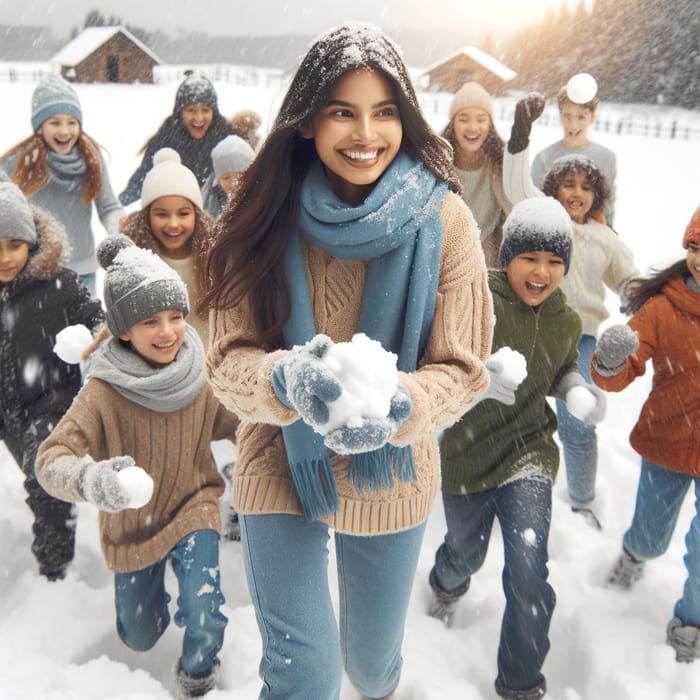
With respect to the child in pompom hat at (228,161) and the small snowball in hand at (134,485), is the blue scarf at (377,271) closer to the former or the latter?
the small snowball in hand at (134,485)

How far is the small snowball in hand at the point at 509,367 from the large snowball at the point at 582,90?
9.36 feet

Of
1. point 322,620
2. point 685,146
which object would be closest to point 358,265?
point 322,620

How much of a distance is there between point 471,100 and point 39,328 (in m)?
2.79

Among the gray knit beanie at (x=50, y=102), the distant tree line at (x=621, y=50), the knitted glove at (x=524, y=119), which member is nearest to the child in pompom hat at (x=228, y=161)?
the gray knit beanie at (x=50, y=102)

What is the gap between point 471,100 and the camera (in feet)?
14.8

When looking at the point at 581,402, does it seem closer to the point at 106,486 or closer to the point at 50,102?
the point at 106,486

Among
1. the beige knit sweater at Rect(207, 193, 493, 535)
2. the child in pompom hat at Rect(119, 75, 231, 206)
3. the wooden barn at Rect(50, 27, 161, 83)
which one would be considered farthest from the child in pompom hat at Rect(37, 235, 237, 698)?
the wooden barn at Rect(50, 27, 161, 83)

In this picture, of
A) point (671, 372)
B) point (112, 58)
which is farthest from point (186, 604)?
point (112, 58)

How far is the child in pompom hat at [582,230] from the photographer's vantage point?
4.11m

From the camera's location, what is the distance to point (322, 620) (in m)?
2.07

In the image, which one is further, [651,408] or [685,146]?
[685,146]

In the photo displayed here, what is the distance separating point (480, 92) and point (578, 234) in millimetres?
1135

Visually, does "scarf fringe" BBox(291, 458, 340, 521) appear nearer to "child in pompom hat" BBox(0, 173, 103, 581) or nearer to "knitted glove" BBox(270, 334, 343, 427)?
"knitted glove" BBox(270, 334, 343, 427)

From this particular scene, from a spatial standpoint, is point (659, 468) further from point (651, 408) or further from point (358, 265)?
point (358, 265)
